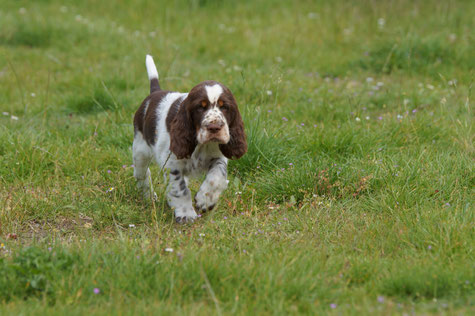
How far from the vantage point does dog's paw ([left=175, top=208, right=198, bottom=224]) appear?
4098 mm

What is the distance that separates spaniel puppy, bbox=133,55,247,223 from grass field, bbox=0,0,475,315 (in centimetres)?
16

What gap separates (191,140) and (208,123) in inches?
12.1

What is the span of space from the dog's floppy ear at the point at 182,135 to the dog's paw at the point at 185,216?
1.35 feet

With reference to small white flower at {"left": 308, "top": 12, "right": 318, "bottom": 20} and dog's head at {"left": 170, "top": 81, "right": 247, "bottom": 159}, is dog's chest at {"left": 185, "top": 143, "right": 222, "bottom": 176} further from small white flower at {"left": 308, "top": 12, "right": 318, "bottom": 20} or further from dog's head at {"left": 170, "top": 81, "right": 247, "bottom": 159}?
small white flower at {"left": 308, "top": 12, "right": 318, "bottom": 20}

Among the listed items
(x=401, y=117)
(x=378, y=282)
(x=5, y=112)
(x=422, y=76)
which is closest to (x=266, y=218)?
(x=378, y=282)

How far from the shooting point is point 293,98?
637 centimetres

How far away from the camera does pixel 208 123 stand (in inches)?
146

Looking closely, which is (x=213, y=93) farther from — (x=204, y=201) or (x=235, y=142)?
(x=204, y=201)

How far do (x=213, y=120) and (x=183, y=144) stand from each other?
353 mm

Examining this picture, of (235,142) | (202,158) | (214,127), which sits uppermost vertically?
(214,127)

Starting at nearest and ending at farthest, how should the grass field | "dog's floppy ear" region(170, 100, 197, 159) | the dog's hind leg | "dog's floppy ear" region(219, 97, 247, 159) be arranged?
the grass field → "dog's floppy ear" region(170, 100, 197, 159) → "dog's floppy ear" region(219, 97, 247, 159) → the dog's hind leg

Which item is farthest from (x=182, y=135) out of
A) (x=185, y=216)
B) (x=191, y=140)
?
(x=185, y=216)

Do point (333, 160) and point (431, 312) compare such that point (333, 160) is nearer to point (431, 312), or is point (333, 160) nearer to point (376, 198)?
point (376, 198)

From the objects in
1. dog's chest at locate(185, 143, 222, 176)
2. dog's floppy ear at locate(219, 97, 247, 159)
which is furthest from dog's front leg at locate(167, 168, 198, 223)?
dog's floppy ear at locate(219, 97, 247, 159)
